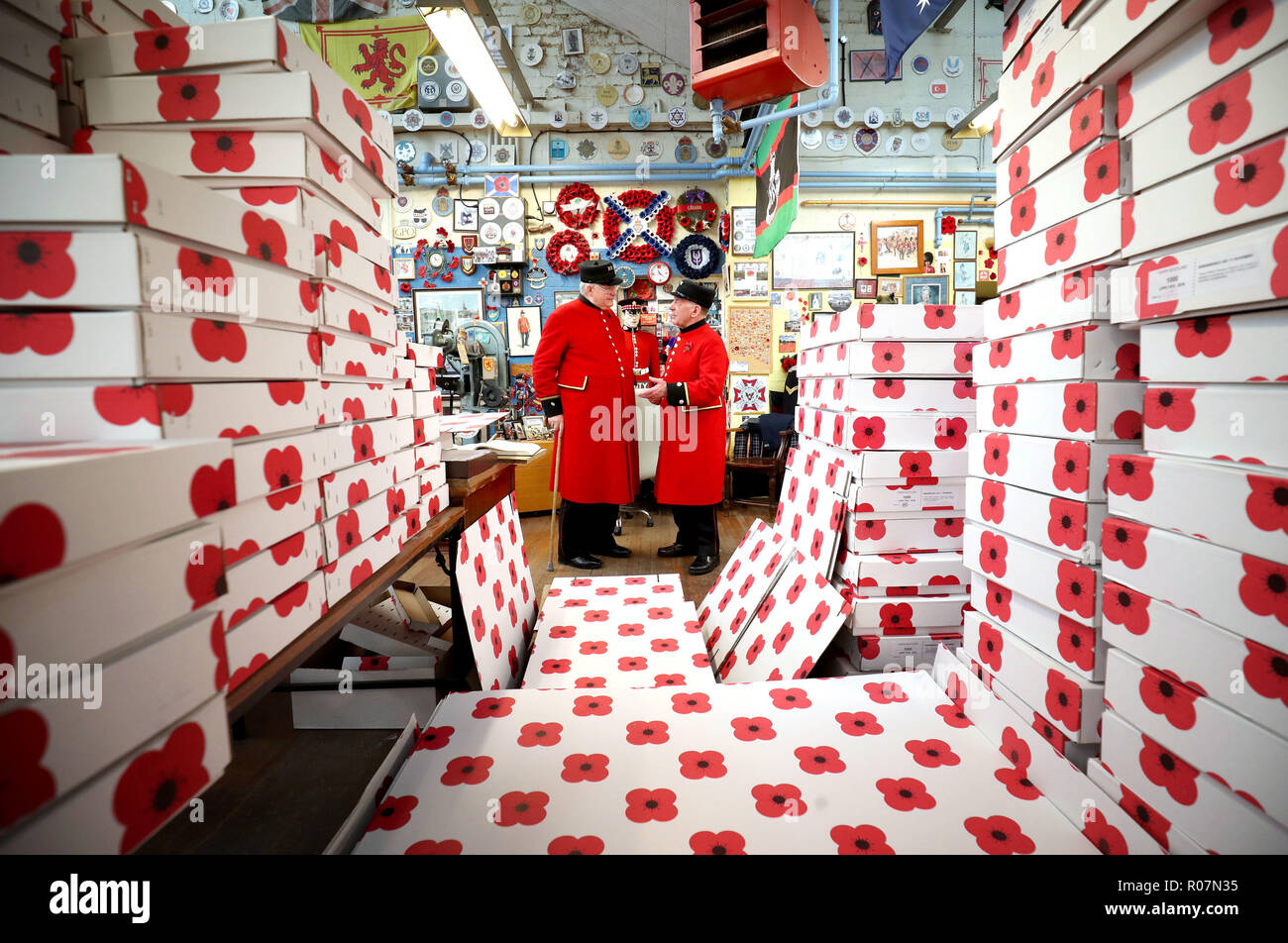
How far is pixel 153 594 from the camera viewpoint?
0.55 meters

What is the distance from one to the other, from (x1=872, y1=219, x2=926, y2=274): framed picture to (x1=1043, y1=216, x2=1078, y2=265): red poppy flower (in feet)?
18.7

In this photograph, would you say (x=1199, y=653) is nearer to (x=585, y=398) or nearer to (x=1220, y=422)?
(x=1220, y=422)

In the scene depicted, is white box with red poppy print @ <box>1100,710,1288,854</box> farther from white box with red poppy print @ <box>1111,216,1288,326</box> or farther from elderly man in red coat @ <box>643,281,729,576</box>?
elderly man in red coat @ <box>643,281,729,576</box>

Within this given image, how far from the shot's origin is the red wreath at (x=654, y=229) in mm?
6230

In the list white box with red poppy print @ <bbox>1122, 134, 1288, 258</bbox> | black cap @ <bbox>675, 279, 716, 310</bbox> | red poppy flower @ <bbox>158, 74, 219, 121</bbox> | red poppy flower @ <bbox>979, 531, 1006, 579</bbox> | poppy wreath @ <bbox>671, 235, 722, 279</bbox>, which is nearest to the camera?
white box with red poppy print @ <bbox>1122, 134, 1288, 258</bbox>

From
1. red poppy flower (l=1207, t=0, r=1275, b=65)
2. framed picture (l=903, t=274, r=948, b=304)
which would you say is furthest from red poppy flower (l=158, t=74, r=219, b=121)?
framed picture (l=903, t=274, r=948, b=304)

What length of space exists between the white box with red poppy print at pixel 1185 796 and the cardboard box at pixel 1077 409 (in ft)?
1.59

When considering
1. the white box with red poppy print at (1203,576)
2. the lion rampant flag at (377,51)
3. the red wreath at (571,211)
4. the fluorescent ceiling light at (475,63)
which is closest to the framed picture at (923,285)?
the red wreath at (571,211)

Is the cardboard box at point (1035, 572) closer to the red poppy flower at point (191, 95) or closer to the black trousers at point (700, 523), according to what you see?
the red poppy flower at point (191, 95)

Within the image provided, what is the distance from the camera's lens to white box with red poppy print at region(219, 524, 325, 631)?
0.76m

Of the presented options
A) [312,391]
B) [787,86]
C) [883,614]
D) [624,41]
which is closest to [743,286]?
[624,41]
